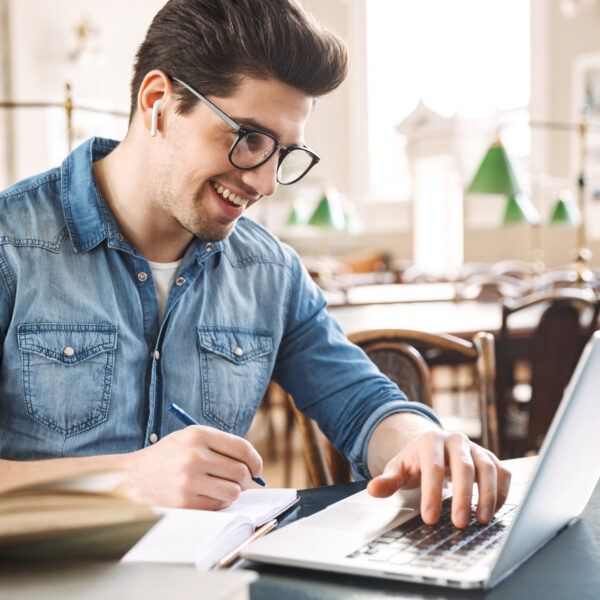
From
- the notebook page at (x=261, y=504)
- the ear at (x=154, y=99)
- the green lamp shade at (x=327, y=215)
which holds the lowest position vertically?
the notebook page at (x=261, y=504)

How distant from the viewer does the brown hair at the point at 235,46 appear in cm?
111

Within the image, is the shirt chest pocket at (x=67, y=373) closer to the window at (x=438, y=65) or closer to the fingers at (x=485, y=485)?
the fingers at (x=485, y=485)

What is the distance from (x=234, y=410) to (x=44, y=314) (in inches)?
12.6

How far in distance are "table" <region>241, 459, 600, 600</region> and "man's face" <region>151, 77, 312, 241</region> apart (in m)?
0.61

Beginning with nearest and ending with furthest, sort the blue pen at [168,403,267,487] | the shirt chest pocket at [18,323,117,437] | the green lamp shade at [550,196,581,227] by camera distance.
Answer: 1. the blue pen at [168,403,267,487]
2. the shirt chest pocket at [18,323,117,437]
3. the green lamp shade at [550,196,581,227]

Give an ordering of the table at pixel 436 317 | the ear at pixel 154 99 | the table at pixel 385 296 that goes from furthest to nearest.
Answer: the table at pixel 385 296
the table at pixel 436 317
the ear at pixel 154 99

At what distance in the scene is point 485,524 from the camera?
746mm

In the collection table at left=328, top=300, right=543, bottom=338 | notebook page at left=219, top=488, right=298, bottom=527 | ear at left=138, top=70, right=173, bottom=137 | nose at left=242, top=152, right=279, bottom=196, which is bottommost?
table at left=328, top=300, right=543, bottom=338

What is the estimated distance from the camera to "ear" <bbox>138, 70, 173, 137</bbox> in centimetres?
115

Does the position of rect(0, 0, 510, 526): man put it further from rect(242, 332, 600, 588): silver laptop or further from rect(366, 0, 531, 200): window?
rect(366, 0, 531, 200): window

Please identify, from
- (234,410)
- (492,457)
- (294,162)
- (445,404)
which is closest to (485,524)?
(492,457)

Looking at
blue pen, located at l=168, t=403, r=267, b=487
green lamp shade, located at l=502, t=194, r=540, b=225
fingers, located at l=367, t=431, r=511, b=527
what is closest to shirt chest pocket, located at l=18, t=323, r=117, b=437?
blue pen, located at l=168, t=403, r=267, b=487

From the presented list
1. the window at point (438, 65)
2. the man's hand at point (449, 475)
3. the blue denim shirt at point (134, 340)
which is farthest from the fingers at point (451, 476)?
the window at point (438, 65)

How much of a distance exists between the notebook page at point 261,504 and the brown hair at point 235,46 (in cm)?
56
